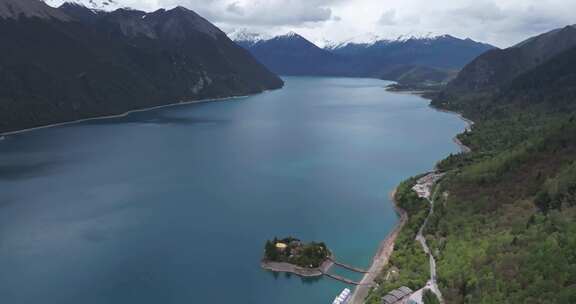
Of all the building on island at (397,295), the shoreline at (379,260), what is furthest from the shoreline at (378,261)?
the building on island at (397,295)

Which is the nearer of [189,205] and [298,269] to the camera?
[298,269]

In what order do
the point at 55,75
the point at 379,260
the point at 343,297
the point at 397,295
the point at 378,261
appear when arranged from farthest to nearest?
the point at 55,75 → the point at 379,260 → the point at 378,261 → the point at 343,297 → the point at 397,295

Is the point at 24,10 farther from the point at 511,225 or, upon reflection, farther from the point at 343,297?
the point at 511,225

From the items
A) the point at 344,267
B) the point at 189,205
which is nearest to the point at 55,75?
the point at 189,205

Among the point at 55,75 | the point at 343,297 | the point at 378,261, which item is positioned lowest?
the point at 343,297

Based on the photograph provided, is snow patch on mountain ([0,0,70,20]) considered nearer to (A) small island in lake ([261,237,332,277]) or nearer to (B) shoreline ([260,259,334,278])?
(A) small island in lake ([261,237,332,277])

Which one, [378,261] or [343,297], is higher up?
[378,261]

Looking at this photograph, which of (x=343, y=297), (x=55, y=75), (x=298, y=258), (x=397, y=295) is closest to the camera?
(x=397, y=295)

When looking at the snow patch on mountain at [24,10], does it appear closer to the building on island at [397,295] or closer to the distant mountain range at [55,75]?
the distant mountain range at [55,75]

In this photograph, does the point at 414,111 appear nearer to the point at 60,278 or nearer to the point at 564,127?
the point at 564,127
